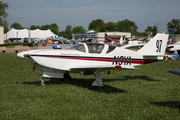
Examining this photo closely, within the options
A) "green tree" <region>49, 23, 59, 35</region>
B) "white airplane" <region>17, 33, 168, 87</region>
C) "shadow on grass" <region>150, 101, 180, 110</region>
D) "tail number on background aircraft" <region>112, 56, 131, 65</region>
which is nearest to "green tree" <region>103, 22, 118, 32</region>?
"green tree" <region>49, 23, 59, 35</region>

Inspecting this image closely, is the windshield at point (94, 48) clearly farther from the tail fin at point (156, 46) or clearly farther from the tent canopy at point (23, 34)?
the tent canopy at point (23, 34)

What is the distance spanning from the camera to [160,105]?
608 centimetres

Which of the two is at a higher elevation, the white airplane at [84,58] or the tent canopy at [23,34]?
Result: the tent canopy at [23,34]

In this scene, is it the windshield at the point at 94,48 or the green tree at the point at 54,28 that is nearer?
the windshield at the point at 94,48

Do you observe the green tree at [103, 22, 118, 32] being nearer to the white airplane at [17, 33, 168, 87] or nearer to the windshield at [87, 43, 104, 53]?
the white airplane at [17, 33, 168, 87]

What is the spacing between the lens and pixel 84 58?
8445mm

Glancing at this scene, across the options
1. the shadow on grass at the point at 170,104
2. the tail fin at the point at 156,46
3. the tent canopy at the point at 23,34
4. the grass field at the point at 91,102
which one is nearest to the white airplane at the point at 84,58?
the tail fin at the point at 156,46

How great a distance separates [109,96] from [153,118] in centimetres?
220

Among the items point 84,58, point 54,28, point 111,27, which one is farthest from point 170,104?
point 111,27

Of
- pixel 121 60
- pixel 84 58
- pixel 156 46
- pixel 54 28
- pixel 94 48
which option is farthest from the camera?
pixel 54 28

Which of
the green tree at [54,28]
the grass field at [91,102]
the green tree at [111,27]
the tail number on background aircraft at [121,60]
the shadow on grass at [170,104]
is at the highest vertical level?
the green tree at [111,27]

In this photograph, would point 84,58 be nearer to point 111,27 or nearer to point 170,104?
point 170,104

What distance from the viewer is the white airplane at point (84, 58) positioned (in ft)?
25.8

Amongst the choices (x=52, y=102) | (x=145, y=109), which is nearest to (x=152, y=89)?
(x=145, y=109)
